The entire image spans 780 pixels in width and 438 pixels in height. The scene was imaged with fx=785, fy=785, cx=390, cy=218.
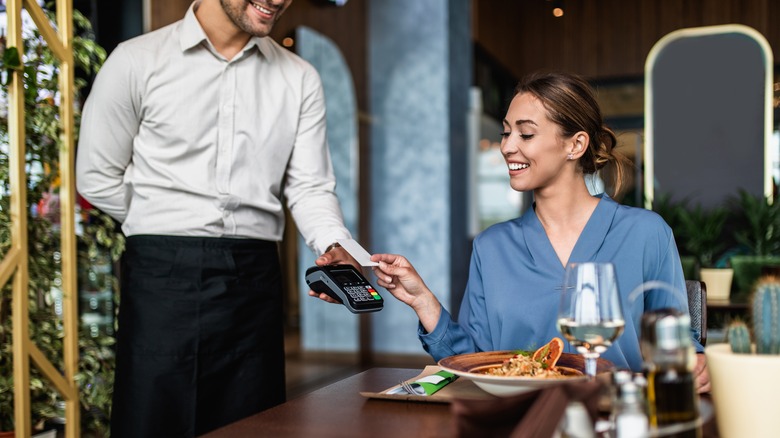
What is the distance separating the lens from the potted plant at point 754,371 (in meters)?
0.92

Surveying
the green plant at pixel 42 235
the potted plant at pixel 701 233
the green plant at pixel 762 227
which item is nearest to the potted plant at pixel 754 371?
the green plant at pixel 42 235

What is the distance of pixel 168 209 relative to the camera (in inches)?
79.6

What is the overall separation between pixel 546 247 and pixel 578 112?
38 centimetres

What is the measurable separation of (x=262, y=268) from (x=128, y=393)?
0.46 metres

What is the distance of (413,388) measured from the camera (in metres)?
1.31

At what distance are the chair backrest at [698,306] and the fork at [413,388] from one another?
0.70m

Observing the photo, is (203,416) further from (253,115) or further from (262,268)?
(253,115)

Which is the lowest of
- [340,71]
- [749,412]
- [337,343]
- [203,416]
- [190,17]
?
[337,343]

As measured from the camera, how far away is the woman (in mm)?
1645

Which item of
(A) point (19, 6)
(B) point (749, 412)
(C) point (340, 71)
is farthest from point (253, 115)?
(C) point (340, 71)

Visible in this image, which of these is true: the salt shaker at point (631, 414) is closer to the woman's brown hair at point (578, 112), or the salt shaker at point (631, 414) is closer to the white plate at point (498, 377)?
the white plate at point (498, 377)

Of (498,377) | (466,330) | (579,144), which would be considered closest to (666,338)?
(498,377)

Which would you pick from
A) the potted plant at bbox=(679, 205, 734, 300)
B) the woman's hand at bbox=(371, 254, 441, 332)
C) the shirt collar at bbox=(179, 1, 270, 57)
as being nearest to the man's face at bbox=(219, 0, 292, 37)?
the shirt collar at bbox=(179, 1, 270, 57)

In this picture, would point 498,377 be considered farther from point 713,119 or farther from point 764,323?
point 713,119
